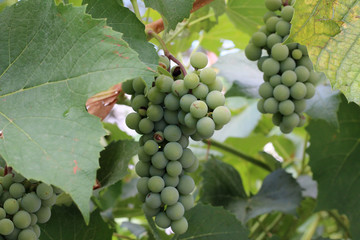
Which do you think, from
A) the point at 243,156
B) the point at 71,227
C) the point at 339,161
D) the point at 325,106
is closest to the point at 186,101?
the point at 71,227

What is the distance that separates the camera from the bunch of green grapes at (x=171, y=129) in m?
0.61

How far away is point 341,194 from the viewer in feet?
3.37

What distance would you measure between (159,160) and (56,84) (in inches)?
6.8

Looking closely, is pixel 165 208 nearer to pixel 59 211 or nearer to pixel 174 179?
pixel 174 179

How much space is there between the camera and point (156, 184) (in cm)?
62

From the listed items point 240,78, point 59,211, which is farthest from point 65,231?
point 240,78

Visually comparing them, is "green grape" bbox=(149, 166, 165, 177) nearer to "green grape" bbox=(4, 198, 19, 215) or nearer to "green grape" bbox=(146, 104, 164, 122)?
"green grape" bbox=(146, 104, 164, 122)

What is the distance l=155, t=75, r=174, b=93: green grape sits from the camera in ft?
2.06

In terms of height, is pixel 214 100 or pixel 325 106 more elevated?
pixel 214 100

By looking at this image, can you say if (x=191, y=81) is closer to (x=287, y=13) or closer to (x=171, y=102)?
(x=171, y=102)

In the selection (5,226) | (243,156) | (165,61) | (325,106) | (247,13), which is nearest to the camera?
(5,226)

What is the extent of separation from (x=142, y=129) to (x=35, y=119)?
16 cm

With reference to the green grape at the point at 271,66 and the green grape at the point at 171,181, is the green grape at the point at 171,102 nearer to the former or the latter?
the green grape at the point at 171,181

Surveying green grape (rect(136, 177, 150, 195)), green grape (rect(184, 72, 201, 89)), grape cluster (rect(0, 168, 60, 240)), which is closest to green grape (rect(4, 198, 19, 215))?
grape cluster (rect(0, 168, 60, 240))
